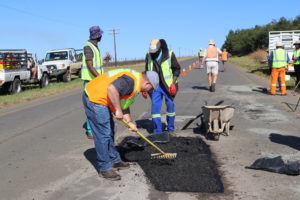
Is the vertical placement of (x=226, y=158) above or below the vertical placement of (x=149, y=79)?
below

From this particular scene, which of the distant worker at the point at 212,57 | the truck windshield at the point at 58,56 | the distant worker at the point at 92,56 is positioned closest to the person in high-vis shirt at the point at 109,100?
the distant worker at the point at 92,56

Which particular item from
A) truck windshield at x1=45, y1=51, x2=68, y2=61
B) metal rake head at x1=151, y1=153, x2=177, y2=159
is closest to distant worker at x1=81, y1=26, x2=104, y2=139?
metal rake head at x1=151, y1=153, x2=177, y2=159

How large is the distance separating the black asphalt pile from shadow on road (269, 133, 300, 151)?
1.37 meters

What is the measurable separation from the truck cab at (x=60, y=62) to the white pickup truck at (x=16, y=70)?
2298 mm

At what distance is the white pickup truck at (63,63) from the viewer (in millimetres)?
22062

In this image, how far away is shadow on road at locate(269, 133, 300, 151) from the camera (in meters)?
6.29

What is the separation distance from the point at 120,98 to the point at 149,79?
0.45 metres

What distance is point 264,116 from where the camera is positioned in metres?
8.97

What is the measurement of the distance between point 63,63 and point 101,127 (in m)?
18.4

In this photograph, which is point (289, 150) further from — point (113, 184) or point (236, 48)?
point (236, 48)

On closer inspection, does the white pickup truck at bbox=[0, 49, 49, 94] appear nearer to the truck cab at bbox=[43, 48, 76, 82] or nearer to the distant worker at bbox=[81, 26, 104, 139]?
the truck cab at bbox=[43, 48, 76, 82]

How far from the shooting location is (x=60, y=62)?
22.4 metres

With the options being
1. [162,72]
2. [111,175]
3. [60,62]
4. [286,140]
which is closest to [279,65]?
[286,140]

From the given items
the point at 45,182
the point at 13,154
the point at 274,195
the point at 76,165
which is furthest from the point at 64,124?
the point at 274,195
